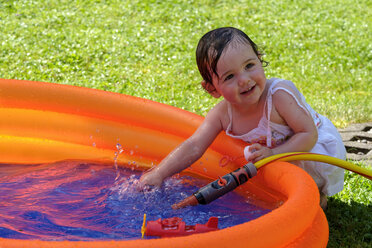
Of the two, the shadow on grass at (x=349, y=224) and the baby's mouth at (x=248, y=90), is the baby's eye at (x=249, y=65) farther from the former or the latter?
the shadow on grass at (x=349, y=224)

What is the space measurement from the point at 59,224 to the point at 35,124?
1085 millimetres

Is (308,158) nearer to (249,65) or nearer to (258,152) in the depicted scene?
(258,152)

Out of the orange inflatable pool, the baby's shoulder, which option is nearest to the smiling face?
the baby's shoulder

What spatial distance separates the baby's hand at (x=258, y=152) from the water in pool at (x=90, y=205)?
0.84 ft

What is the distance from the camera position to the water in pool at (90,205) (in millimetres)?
2543

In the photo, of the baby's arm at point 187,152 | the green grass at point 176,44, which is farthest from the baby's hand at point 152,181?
the green grass at point 176,44

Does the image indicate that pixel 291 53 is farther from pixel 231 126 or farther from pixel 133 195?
pixel 133 195

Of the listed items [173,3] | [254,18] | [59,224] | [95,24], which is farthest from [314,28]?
[59,224]

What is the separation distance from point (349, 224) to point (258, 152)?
0.57m

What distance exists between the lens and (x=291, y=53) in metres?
5.78

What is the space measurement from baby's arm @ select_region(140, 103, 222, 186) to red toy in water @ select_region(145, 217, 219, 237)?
2.36ft

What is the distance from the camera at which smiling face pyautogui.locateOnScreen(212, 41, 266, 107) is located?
2.61m

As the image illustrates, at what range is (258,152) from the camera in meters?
2.73

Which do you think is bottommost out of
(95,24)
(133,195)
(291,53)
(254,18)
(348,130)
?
(348,130)
